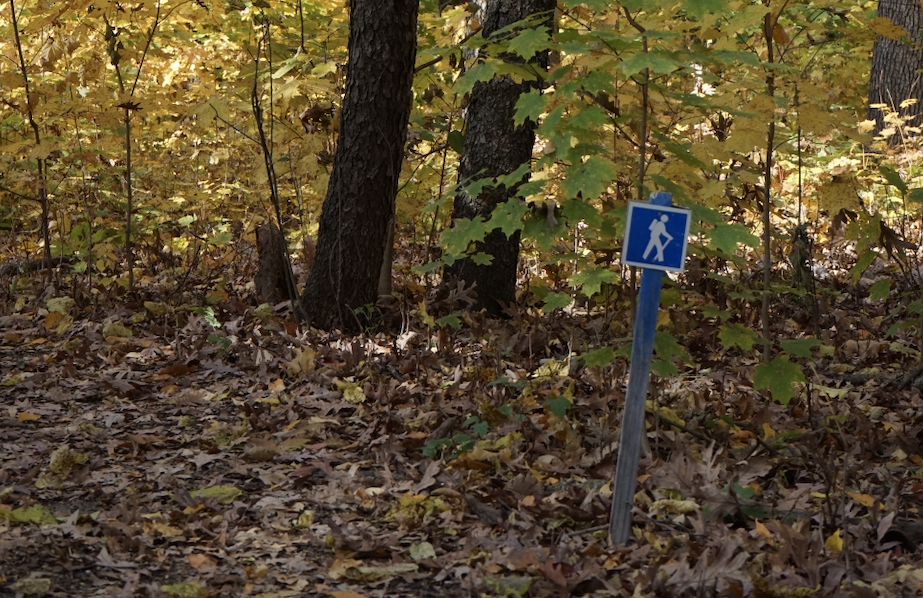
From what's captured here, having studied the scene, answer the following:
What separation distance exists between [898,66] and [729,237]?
28.6ft

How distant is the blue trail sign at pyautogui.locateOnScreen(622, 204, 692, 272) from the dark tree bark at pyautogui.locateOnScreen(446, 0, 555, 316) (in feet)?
10.1

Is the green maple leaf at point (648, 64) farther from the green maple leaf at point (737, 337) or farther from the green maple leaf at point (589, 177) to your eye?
the green maple leaf at point (737, 337)

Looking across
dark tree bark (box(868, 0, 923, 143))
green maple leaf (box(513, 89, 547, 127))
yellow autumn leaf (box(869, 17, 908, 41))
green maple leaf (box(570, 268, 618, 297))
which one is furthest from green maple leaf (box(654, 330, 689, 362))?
dark tree bark (box(868, 0, 923, 143))

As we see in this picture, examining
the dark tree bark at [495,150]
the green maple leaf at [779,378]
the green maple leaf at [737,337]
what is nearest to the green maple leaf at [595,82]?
the green maple leaf at [737,337]

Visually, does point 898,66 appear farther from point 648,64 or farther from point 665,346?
point 648,64

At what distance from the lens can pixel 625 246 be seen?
9.00 ft

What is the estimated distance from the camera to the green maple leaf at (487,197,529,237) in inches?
142

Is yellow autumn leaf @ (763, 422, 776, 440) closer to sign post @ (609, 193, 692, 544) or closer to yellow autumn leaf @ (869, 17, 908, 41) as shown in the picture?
sign post @ (609, 193, 692, 544)

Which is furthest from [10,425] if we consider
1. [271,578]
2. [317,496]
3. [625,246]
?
[625,246]

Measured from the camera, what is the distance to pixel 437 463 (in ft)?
12.4

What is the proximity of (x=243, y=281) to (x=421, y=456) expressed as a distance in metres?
3.99

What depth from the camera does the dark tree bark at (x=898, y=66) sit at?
10.4 meters

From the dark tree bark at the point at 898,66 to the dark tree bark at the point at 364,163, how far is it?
6.76m

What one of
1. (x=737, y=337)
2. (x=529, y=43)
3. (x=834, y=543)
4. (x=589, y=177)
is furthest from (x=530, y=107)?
(x=834, y=543)
